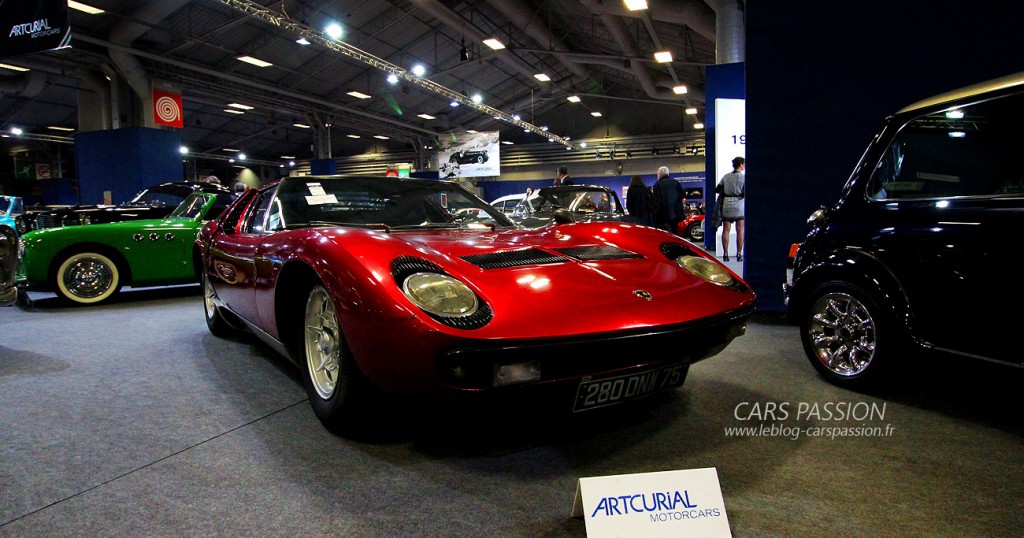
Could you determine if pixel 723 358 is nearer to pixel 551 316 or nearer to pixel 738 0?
pixel 551 316

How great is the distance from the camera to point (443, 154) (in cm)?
2156

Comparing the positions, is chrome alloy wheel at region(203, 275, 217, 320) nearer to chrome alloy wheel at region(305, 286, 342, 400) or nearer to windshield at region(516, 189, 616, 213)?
chrome alloy wheel at region(305, 286, 342, 400)

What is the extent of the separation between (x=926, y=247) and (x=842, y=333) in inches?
21.4

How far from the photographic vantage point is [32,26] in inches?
261

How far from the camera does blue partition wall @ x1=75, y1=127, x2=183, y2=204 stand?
12.1 m

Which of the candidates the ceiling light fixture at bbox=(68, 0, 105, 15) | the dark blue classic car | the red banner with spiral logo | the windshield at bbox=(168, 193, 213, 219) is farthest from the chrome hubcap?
the red banner with spiral logo

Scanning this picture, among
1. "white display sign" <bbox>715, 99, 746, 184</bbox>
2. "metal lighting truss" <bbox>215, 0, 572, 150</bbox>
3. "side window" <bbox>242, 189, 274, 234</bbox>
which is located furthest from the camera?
"metal lighting truss" <bbox>215, 0, 572, 150</bbox>

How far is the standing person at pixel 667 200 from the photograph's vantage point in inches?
321

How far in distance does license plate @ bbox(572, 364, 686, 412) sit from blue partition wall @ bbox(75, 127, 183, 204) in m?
13.0

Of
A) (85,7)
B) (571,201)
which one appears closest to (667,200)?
(571,201)

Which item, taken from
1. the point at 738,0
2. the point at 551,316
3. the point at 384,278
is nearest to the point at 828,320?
the point at 551,316

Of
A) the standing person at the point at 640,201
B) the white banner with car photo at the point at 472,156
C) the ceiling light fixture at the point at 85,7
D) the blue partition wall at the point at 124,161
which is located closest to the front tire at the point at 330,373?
the standing person at the point at 640,201

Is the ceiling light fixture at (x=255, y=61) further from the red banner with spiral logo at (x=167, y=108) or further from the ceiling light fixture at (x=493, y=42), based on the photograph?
the ceiling light fixture at (x=493, y=42)

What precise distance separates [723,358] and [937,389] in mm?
956
